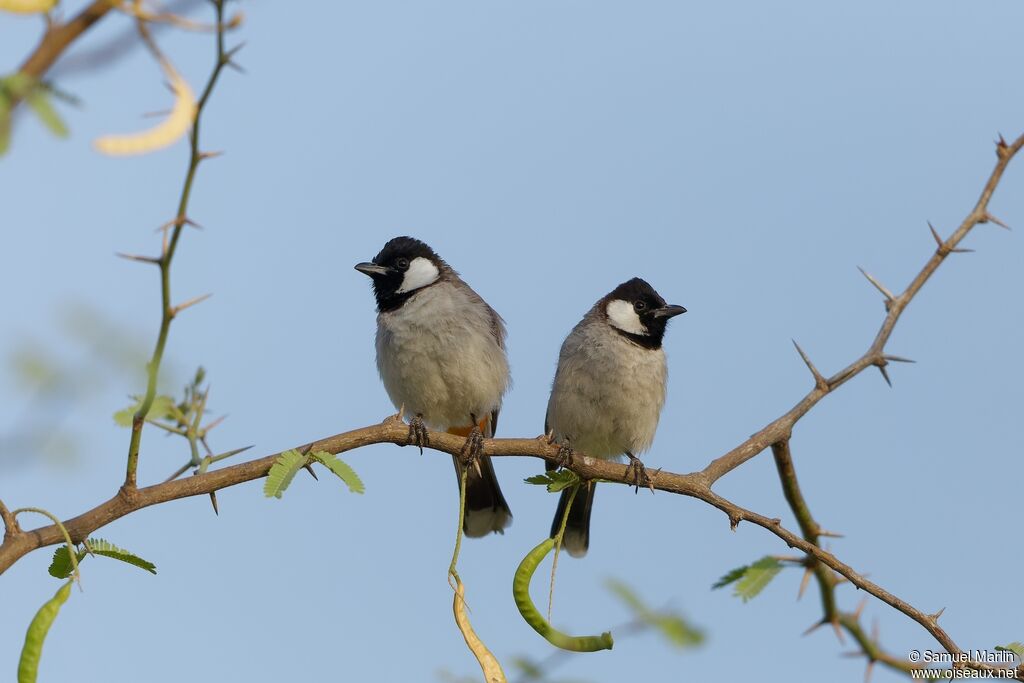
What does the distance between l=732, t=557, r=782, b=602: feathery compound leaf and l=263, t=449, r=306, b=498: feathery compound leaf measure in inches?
49.8

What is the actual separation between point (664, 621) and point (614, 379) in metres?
4.17

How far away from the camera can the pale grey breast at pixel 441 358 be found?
6.38m

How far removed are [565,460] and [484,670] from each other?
1347 mm

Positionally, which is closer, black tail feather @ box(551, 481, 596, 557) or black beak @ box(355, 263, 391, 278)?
black beak @ box(355, 263, 391, 278)

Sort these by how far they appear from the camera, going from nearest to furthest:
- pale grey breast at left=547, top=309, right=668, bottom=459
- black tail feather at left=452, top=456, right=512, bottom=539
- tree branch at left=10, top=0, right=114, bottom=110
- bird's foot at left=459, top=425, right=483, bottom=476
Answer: tree branch at left=10, top=0, right=114, bottom=110, bird's foot at left=459, top=425, right=483, bottom=476, pale grey breast at left=547, top=309, right=668, bottom=459, black tail feather at left=452, top=456, right=512, bottom=539

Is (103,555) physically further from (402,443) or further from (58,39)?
(58,39)

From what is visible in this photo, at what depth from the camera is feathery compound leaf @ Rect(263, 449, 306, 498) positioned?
9.66ft

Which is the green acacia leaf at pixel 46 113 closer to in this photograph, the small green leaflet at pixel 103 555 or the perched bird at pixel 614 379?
the small green leaflet at pixel 103 555

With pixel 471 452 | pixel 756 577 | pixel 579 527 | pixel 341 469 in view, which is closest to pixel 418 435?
pixel 471 452

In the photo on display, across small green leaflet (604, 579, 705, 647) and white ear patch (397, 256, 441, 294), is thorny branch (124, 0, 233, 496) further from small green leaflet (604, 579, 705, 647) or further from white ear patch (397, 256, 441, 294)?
white ear patch (397, 256, 441, 294)

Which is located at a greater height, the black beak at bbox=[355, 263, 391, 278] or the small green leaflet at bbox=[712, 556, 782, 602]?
the black beak at bbox=[355, 263, 391, 278]

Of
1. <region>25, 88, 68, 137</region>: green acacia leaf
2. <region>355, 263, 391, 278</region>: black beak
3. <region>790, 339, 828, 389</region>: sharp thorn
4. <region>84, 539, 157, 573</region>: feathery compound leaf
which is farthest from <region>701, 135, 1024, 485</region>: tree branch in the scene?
<region>355, 263, 391, 278</region>: black beak

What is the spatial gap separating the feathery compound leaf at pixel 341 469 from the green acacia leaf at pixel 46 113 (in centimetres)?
154

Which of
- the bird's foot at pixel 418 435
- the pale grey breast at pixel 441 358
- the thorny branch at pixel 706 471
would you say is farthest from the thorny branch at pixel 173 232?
the pale grey breast at pixel 441 358
